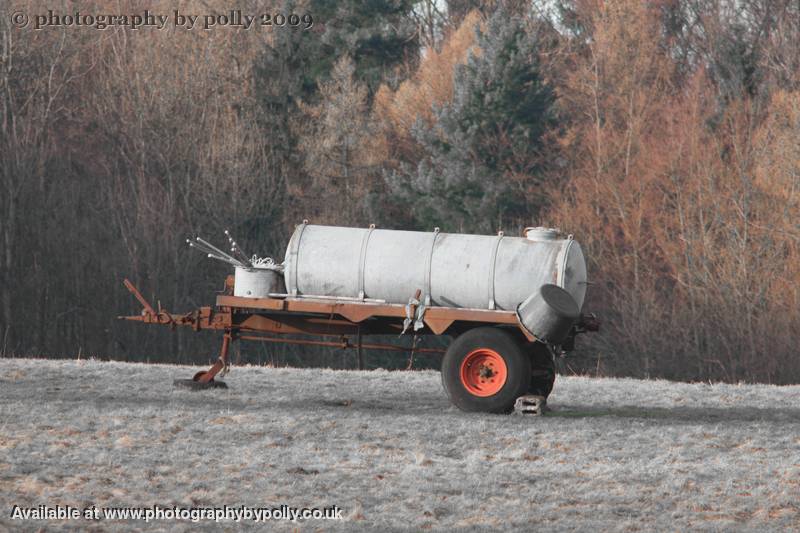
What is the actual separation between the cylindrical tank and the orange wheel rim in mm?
525

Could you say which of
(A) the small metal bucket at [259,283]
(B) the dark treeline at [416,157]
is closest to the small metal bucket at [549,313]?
(A) the small metal bucket at [259,283]

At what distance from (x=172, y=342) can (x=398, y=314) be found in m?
27.3

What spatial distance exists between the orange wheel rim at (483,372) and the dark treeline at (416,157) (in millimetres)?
21973

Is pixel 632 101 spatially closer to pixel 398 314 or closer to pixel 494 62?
pixel 494 62

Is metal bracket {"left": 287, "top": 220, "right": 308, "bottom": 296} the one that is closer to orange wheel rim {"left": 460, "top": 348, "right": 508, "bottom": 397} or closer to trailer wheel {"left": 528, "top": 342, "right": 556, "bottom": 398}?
orange wheel rim {"left": 460, "top": 348, "right": 508, "bottom": 397}

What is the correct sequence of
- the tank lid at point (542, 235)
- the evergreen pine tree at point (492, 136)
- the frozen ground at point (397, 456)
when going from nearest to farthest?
the frozen ground at point (397, 456) → the tank lid at point (542, 235) → the evergreen pine tree at point (492, 136)

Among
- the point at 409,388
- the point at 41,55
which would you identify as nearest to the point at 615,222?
the point at 41,55

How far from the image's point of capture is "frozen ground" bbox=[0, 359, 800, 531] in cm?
924

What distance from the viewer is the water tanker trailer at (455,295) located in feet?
44.3

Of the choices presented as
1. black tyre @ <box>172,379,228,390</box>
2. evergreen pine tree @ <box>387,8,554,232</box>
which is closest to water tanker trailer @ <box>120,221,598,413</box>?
black tyre @ <box>172,379,228,390</box>

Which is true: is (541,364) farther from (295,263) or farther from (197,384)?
(197,384)

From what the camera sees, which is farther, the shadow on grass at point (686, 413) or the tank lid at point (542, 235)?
the shadow on grass at point (686, 413)

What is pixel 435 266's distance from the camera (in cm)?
1379

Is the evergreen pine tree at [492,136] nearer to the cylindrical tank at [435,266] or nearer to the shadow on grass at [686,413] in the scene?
the shadow on grass at [686,413]
